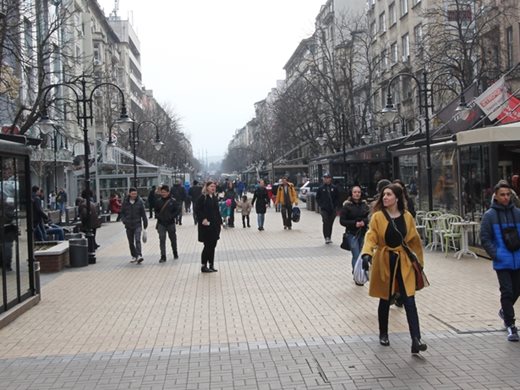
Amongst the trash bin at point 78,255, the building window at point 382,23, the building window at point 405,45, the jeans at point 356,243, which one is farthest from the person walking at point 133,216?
the building window at point 382,23

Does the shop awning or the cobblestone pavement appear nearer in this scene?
the cobblestone pavement

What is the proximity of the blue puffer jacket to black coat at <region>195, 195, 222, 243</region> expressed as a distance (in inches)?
249

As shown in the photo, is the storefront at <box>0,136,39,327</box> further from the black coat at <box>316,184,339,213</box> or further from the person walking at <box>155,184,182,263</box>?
the black coat at <box>316,184,339,213</box>

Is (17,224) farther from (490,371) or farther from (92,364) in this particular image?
(490,371)

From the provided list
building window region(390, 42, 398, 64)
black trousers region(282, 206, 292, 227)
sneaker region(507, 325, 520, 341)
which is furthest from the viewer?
building window region(390, 42, 398, 64)

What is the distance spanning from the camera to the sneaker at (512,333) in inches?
252

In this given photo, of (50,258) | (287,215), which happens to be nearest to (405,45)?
(287,215)

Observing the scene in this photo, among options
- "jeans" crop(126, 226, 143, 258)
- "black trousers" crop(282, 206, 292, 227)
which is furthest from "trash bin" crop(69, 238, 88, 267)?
"black trousers" crop(282, 206, 292, 227)

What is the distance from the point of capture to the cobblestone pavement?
546 cm

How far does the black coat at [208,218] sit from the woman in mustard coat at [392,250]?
6.12 metres

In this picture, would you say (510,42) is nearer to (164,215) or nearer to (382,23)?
(382,23)

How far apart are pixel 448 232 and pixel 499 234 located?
7.25m

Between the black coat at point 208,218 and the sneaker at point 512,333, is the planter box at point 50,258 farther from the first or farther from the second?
the sneaker at point 512,333

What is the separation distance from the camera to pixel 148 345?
6.73 m
